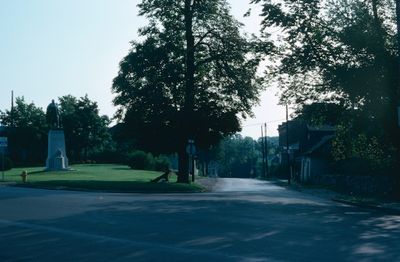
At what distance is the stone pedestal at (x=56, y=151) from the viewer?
51219 millimetres

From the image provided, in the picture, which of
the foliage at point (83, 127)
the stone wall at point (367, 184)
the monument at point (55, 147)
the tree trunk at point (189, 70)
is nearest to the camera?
the stone wall at point (367, 184)

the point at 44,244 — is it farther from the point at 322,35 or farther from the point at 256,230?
the point at 322,35

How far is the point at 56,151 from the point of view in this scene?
52.1 meters

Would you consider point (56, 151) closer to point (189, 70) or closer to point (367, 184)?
point (189, 70)

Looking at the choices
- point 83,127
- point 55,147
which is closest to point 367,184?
point 55,147

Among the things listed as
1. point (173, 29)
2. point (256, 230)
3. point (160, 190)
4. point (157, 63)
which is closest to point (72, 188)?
point (160, 190)

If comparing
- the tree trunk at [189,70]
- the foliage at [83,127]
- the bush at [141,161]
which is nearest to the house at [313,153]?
the tree trunk at [189,70]

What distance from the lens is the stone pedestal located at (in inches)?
2016

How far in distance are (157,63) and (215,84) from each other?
5.23 m

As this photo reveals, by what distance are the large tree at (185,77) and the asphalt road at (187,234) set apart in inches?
867

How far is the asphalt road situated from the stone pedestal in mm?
33520

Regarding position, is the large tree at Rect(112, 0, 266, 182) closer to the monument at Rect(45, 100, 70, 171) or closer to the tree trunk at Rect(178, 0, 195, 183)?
the tree trunk at Rect(178, 0, 195, 183)

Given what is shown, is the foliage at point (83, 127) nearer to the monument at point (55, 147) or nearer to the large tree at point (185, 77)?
the monument at point (55, 147)

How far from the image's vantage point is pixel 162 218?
49.6 ft
